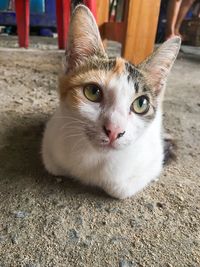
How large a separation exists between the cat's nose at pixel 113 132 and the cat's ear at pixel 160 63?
0.22m

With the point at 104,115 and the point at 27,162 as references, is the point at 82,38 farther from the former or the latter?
the point at 27,162

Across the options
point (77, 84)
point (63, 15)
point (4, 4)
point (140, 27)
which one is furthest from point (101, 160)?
point (4, 4)

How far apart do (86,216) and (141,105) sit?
31cm

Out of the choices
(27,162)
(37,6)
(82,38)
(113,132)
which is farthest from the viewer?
(37,6)

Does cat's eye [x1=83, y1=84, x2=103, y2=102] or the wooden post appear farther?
the wooden post

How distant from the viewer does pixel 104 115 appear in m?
0.73

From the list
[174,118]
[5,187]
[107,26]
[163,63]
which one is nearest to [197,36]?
[107,26]

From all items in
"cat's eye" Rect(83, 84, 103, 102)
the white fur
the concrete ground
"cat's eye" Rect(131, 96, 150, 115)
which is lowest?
the concrete ground

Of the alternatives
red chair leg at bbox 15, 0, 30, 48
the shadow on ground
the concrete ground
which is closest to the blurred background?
red chair leg at bbox 15, 0, 30, 48

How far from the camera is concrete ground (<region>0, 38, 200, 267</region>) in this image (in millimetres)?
686

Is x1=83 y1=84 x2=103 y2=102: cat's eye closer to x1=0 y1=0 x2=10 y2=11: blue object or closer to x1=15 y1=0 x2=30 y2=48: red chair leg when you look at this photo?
x1=15 y1=0 x2=30 y2=48: red chair leg

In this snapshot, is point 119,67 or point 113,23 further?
point 113,23

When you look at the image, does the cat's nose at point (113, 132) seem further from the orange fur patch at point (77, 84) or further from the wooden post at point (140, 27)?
the wooden post at point (140, 27)

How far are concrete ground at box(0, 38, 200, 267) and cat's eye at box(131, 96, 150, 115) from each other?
258 millimetres
